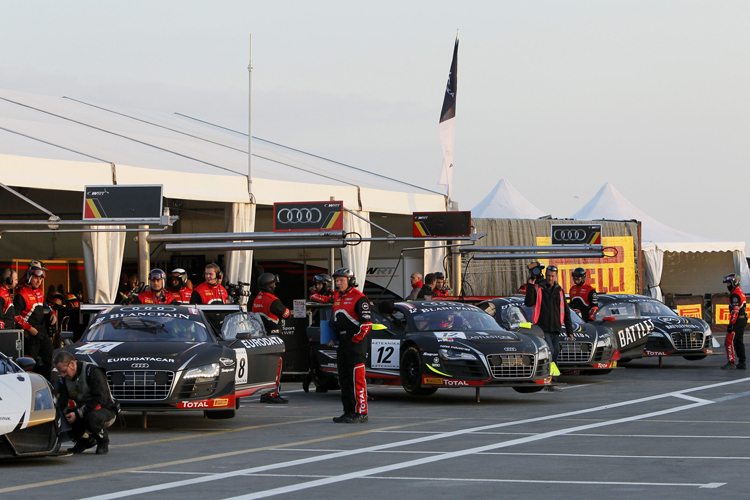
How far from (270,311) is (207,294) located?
1380 millimetres

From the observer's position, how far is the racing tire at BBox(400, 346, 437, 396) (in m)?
13.2

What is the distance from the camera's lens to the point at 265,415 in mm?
12258

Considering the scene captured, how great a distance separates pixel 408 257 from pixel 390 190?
225 centimetres

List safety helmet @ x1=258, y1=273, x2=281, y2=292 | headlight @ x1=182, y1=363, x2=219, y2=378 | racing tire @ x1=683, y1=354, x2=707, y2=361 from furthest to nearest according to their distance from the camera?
racing tire @ x1=683, y1=354, x2=707, y2=361 < safety helmet @ x1=258, y1=273, x2=281, y2=292 < headlight @ x1=182, y1=363, x2=219, y2=378

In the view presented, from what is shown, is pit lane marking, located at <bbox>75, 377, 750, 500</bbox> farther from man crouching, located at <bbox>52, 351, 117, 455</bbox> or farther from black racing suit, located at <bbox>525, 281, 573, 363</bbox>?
black racing suit, located at <bbox>525, 281, 573, 363</bbox>

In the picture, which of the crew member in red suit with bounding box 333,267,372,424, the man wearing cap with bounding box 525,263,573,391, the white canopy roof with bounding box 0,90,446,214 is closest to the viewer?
the crew member in red suit with bounding box 333,267,372,424

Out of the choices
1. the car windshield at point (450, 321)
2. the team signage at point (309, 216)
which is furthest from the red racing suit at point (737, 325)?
the team signage at point (309, 216)

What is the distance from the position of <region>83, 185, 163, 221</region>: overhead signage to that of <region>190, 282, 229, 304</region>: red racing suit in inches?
56.8

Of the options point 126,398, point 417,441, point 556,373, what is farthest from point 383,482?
point 556,373

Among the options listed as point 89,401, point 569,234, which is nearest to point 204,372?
point 89,401

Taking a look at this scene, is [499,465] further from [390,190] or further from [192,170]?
[390,190]

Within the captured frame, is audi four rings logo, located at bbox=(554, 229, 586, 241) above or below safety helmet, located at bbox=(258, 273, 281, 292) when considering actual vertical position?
above

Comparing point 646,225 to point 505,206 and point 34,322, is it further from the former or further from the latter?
point 34,322

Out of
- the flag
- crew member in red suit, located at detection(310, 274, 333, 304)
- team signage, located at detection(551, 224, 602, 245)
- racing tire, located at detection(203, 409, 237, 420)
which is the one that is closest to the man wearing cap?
crew member in red suit, located at detection(310, 274, 333, 304)
